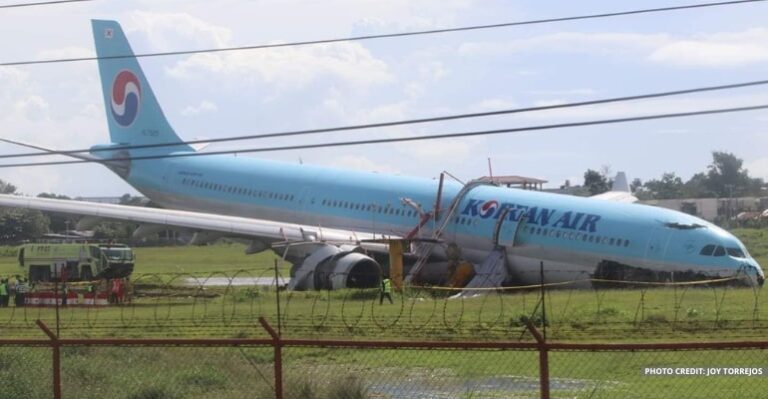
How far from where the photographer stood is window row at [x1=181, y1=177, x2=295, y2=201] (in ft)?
138

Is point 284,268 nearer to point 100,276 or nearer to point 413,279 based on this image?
point 100,276

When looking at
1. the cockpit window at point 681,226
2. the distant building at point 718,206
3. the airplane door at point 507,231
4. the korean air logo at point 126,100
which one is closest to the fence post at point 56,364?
the cockpit window at point 681,226

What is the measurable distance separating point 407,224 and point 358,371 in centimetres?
2133

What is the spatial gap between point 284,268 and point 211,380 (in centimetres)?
3893

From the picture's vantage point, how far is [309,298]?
32.9 meters

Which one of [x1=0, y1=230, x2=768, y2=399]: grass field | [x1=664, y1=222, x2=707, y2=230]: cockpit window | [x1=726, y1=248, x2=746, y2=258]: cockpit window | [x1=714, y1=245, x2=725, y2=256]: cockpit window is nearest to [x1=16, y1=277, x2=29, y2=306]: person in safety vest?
[x1=0, y1=230, x2=768, y2=399]: grass field

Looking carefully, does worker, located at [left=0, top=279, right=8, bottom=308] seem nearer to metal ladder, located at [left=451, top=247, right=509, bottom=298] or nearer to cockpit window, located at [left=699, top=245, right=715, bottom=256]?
metal ladder, located at [left=451, top=247, right=509, bottom=298]

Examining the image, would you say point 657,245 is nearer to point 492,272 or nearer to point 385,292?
point 492,272

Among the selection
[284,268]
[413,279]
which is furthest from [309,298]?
[284,268]

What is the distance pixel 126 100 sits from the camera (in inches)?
1873

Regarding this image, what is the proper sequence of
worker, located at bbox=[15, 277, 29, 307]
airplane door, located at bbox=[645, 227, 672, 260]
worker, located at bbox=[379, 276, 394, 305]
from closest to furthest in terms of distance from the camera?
1. worker, located at bbox=[379, 276, 394, 305]
2. airplane door, located at bbox=[645, 227, 672, 260]
3. worker, located at bbox=[15, 277, 29, 307]

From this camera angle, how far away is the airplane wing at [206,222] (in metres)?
38.0

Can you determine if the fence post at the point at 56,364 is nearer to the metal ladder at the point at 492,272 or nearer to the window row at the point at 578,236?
the metal ladder at the point at 492,272

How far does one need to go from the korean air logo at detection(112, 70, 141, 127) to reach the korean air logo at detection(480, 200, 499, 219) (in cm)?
1604
